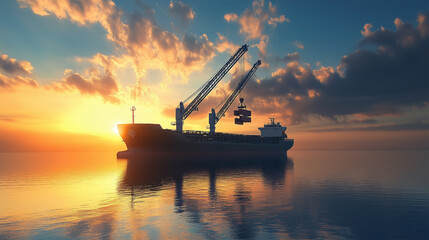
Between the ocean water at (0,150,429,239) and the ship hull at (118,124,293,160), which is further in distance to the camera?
the ship hull at (118,124,293,160)

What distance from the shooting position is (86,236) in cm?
1562

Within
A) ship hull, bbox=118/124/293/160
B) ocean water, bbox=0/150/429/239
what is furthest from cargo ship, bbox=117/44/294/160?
ocean water, bbox=0/150/429/239

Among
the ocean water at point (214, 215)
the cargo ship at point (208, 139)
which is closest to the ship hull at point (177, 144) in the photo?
the cargo ship at point (208, 139)

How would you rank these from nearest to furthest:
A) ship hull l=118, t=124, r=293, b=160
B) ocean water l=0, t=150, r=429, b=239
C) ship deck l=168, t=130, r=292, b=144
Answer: ocean water l=0, t=150, r=429, b=239 → ship hull l=118, t=124, r=293, b=160 → ship deck l=168, t=130, r=292, b=144

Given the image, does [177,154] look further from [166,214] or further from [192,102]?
[166,214]

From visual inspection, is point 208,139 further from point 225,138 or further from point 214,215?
point 214,215

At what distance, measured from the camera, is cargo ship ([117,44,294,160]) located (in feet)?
301

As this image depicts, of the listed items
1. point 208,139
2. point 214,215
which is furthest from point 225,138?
point 214,215

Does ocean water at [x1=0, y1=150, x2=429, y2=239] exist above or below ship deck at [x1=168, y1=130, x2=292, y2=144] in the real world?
below

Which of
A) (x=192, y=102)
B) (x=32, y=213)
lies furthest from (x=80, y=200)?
(x=192, y=102)

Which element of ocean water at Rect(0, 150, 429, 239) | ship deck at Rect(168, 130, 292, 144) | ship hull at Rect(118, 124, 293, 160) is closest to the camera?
ocean water at Rect(0, 150, 429, 239)

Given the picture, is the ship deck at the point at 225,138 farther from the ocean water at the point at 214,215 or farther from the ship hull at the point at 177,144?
the ocean water at the point at 214,215

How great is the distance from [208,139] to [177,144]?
17081 millimetres

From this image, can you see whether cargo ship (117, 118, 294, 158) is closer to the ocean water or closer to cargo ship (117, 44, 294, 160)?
cargo ship (117, 44, 294, 160)
